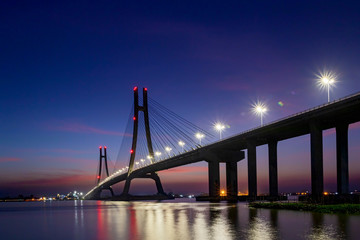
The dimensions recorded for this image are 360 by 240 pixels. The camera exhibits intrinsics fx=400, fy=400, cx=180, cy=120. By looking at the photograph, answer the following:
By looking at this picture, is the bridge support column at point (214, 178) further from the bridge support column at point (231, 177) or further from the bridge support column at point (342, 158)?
the bridge support column at point (342, 158)

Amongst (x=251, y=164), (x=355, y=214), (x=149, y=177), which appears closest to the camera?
(x=355, y=214)

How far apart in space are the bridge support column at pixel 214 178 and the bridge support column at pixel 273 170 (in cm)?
1594

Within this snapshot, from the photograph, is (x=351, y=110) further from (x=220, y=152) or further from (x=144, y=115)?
(x=144, y=115)

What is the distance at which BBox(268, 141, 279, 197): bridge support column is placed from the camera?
78938 mm

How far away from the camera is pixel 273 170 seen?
79438 mm

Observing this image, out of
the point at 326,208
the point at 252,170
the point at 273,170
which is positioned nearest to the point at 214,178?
the point at 252,170

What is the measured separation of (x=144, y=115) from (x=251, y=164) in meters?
→ 40.5

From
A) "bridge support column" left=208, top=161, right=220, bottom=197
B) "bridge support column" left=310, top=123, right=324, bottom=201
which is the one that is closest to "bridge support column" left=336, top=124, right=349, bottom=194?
"bridge support column" left=310, top=123, right=324, bottom=201

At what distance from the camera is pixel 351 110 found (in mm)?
54031

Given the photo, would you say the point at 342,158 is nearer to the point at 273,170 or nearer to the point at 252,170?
the point at 273,170

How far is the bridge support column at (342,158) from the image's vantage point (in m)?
60.9

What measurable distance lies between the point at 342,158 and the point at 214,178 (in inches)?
1439

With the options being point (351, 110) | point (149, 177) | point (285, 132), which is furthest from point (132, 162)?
point (351, 110)

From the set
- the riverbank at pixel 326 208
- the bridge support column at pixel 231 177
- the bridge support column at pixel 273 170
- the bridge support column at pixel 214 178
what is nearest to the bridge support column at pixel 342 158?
the bridge support column at pixel 273 170
